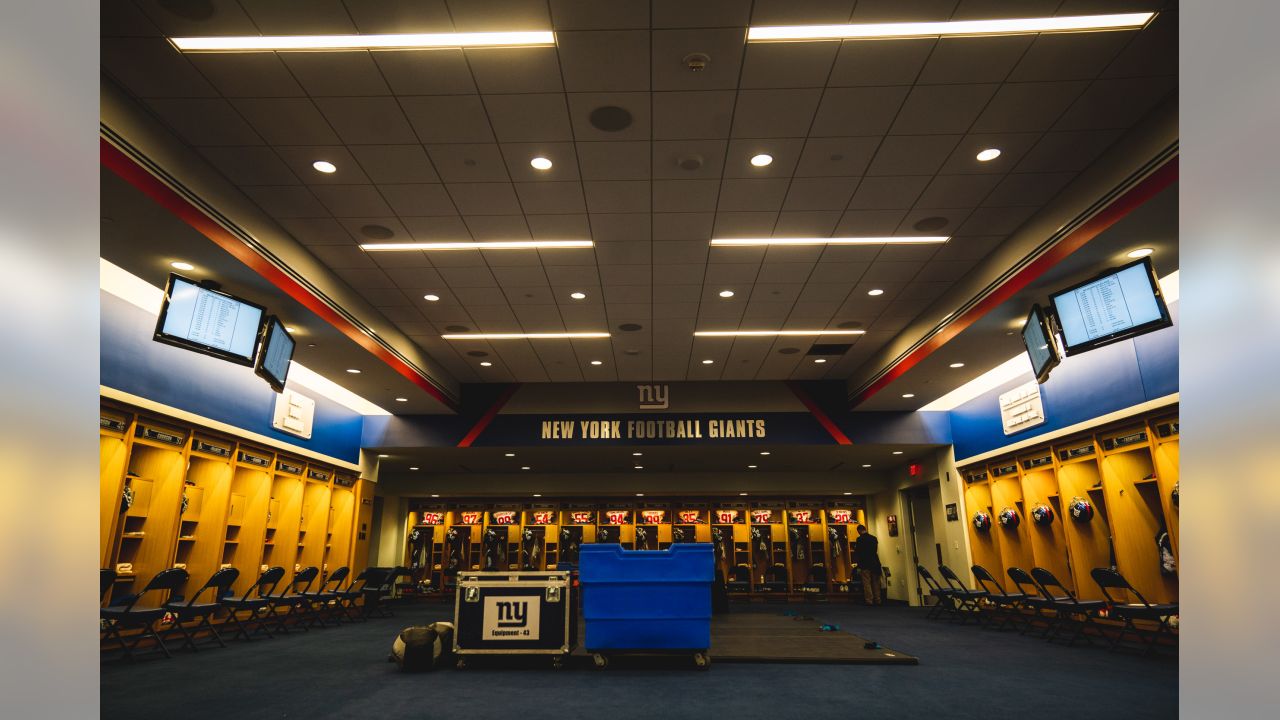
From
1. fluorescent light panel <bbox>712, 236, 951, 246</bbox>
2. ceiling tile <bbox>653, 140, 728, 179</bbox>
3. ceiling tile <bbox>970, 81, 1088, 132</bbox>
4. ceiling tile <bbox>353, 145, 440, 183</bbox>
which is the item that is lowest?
fluorescent light panel <bbox>712, 236, 951, 246</bbox>

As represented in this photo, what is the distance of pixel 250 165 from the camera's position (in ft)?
17.7

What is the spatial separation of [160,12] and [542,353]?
266 inches

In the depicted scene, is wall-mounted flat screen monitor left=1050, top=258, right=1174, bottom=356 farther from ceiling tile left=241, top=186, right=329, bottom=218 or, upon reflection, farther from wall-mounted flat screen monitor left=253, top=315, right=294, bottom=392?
wall-mounted flat screen monitor left=253, top=315, right=294, bottom=392

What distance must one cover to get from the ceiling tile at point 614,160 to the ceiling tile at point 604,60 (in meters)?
0.64

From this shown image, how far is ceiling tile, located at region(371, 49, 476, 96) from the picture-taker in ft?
13.9

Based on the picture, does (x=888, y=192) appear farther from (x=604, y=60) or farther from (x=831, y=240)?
(x=604, y=60)

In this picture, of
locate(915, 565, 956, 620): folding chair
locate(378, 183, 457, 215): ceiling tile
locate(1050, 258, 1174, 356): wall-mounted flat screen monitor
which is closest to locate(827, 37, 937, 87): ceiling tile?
locate(1050, 258, 1174, 356): wall-mounted flat screen monitor

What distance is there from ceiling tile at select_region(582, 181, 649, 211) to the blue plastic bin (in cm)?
296

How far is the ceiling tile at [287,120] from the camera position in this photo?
4.66 m

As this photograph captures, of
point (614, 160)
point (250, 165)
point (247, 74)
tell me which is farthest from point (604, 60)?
point (250, 165)

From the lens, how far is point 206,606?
6820 mm

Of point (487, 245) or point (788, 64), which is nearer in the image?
point (788, 64)

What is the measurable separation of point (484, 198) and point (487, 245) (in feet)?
3.02

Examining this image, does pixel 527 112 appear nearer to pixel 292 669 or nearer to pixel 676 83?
pixel 676 83
